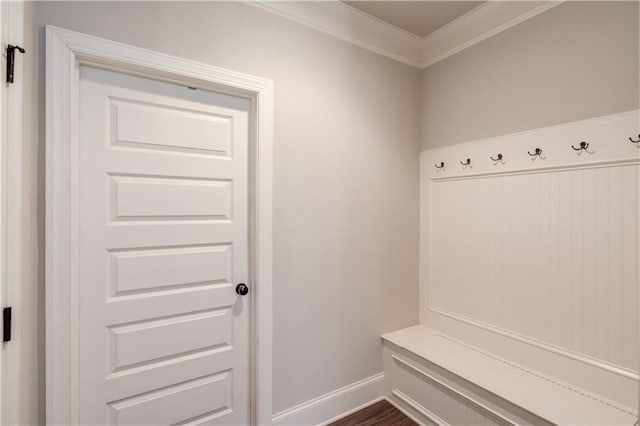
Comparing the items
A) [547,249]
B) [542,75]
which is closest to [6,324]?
[547,249]

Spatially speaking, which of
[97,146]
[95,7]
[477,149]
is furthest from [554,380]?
[95,7]

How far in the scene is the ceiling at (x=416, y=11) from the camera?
195 cm

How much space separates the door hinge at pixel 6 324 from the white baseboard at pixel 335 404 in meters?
1.38

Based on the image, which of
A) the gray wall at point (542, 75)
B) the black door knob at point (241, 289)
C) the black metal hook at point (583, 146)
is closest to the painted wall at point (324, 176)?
the black door knob at point (241, 289)

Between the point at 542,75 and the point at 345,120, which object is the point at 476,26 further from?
the point at 345,120

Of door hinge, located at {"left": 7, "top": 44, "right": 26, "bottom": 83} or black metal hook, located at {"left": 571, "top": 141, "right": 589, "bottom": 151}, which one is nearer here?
door hinge, located at {"left": 7, "top": 44, "right": 26, "bottom": 83}

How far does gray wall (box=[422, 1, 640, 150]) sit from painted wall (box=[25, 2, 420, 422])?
333 mm

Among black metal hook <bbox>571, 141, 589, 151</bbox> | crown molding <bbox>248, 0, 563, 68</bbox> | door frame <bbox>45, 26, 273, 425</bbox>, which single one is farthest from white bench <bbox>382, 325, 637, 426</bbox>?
crown molding <bbox>248, 0, 563, 68</bbox>

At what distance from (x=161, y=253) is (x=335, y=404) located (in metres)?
1.48

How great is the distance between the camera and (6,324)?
935mm

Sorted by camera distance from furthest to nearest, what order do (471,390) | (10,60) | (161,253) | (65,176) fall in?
(471,390), (161,253), (65,176), (10,60)

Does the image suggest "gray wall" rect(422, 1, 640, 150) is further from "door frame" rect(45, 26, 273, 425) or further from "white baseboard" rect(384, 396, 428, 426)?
"white baseboard" rect(384, 396, 428, 426)

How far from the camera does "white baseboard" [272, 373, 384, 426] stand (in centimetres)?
188

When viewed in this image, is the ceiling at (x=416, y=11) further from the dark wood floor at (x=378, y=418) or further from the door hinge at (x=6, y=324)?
the dark wood floor at (x=378, y=418)
